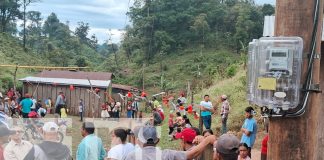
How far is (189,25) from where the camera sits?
45750 mm

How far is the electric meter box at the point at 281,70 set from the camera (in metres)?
2.16

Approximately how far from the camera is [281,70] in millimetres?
2160

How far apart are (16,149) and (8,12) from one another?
159 ft

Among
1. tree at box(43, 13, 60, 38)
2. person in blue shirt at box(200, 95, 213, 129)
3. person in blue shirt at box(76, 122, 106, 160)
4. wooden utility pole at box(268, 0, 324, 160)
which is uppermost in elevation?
tree at box(43, 13, 60, 38)

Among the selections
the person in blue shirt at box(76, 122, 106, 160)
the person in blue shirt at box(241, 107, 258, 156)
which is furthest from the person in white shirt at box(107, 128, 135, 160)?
the person in blue shirt at box(241, 107, 258, 156)

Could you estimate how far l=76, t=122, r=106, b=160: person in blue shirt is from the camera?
180 inches

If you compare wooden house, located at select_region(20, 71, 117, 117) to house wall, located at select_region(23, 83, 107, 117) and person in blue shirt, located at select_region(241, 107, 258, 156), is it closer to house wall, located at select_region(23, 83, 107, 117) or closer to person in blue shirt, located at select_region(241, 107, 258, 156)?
house wall, located at select_region(23, 83, 107, 117)

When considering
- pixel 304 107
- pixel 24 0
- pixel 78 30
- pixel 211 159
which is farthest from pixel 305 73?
pixel 78 30

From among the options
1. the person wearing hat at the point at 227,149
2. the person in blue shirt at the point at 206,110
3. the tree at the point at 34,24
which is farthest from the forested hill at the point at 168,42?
the person wearing hat at the point at 227,149

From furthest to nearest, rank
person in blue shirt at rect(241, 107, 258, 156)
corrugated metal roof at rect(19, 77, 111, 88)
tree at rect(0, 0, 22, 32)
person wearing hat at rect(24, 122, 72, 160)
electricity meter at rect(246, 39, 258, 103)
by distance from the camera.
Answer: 1. tree at rect(0, 0, 22, 32)
2. corrugated metal roof at rect(19, 77, 111, 88)
3. person in blue shirt at rect(241, 107, 258, 156)
4. person wearing hat at rect(24, 122, 72, 160)
5. electricity meter at rect(246, 39, 258, 103)

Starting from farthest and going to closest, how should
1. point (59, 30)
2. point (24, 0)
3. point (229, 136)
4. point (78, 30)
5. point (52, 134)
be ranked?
point (78, 30) → point (59, 30) → point (24, 0) → point (52, 134) → point (229, 136)

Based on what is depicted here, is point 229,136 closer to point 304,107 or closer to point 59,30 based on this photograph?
point 304,107

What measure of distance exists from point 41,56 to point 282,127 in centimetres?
4181

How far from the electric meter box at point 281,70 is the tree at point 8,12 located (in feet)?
157
